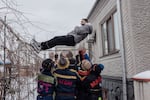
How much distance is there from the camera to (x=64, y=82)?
444 cm

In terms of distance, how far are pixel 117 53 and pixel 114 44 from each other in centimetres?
58

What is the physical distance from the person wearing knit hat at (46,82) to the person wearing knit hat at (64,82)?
0.37 feet

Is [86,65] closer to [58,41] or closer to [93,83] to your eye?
[93,83]

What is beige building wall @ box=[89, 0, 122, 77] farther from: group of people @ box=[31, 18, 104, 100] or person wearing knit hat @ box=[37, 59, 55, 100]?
person wearing knit hat @ box=[37, 59, 55, 100]

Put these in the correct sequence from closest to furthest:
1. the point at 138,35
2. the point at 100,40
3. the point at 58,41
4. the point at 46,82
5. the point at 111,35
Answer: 1. the point at 46,82
2. the point at 58,41
3. the point at 138,35
4. the point at 111,35
5. the point at 100,40

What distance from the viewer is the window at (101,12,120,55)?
23.5ft

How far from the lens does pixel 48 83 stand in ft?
14.4

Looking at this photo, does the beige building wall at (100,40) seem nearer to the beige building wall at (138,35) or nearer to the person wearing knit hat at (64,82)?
the beige building wall at (138,35)

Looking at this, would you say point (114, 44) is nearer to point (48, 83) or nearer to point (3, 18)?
point (48, 83)

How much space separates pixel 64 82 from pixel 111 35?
12.7 ft

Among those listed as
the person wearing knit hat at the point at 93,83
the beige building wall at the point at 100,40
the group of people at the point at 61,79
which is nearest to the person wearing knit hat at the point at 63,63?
the group of people at the point at 61,79

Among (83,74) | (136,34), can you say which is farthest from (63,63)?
(136,34)

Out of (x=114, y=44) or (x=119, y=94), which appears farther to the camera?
(x=114, y=44)

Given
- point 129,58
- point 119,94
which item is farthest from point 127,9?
point 119,94
